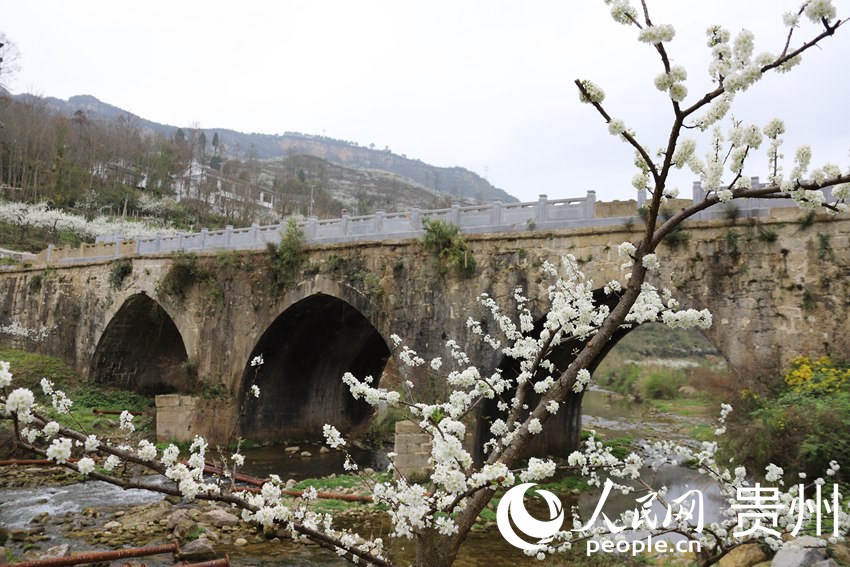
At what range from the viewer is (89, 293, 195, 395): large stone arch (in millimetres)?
22719

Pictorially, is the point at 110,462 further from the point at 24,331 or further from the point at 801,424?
the point at 24,331

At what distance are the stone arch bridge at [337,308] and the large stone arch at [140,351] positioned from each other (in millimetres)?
61

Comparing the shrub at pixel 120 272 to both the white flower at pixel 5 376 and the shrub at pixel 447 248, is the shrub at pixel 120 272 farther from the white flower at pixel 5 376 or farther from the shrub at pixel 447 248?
the white flower at pixel 5 376

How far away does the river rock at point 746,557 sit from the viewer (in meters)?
6.87

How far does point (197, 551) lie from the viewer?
873 cm

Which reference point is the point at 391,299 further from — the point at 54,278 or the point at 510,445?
the point at 54,278

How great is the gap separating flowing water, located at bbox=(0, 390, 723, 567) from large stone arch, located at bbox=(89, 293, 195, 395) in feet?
25.4

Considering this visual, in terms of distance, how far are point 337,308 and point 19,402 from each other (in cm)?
1552

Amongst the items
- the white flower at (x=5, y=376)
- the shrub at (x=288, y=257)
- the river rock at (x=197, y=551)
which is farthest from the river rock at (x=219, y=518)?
the white flower at (x=5, y=376)

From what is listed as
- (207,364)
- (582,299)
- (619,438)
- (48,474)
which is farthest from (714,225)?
(48,474)

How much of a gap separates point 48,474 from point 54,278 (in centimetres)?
→ 1423

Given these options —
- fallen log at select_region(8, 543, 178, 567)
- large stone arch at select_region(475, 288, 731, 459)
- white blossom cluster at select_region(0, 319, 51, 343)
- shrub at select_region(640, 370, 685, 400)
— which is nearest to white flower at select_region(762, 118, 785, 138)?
fallen log at select_region(8, 543, 178, 567)

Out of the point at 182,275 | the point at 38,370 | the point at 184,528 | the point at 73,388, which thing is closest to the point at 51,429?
the point at 184,528

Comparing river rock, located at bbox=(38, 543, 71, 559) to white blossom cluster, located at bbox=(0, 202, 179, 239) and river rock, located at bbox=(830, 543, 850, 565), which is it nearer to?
river rock, located at bbox=(830, 543, 850, 565)
